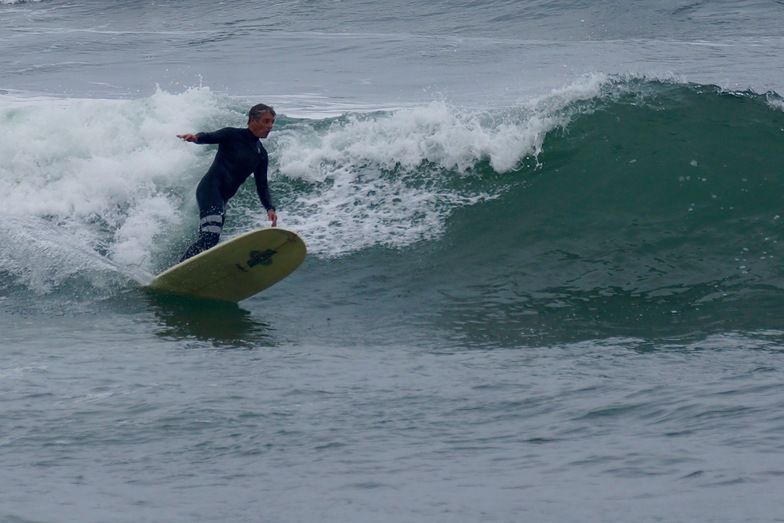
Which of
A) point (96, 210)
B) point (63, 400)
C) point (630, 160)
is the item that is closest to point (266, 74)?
point (96, 210)

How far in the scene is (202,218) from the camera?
315 inches

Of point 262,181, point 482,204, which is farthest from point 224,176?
point 482,204

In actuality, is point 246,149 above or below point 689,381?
above

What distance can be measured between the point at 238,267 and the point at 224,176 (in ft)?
2.63

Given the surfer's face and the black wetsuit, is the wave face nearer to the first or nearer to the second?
the black wetsuit

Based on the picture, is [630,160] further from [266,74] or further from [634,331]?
[266,74]

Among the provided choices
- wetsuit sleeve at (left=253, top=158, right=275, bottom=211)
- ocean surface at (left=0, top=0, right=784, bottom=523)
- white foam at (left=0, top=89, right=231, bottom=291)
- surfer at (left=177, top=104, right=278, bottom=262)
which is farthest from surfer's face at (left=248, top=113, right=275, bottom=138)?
white foam at (left=0, top=89, right=231, bottom=291)

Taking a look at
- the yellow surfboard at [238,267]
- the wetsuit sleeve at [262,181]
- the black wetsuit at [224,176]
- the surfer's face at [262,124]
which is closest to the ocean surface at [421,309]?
the yellow surfboard at [238,267]

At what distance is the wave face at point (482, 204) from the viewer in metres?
7.83

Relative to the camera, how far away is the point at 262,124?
774cm

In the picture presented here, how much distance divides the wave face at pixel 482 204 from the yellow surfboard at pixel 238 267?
0.59 metres

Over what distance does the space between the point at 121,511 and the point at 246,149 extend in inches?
173

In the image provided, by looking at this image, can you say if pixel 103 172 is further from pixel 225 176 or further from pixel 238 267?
pixel 238 267

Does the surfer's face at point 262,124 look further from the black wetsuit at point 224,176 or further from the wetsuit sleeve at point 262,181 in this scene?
the wetsuit sleeve at point 262,181
